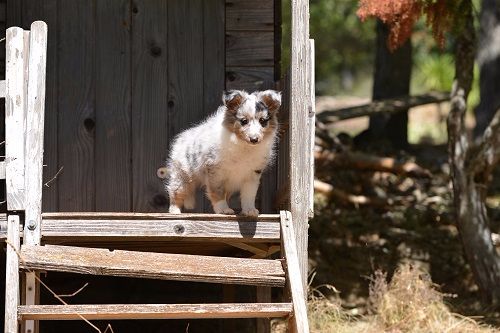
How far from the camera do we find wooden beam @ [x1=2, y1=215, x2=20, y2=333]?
5.39 metres

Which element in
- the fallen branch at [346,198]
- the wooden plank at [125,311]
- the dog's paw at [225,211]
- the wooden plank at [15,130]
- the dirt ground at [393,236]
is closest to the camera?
the wooden plank at [125,311]

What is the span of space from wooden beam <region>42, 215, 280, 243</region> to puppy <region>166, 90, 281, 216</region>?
0.48 ft

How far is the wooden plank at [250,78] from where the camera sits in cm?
762

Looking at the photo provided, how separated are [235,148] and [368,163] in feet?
16.1

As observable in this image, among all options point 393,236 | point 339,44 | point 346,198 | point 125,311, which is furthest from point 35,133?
point 339,44

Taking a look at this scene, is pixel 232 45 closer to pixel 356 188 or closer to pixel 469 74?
pixel 469 74

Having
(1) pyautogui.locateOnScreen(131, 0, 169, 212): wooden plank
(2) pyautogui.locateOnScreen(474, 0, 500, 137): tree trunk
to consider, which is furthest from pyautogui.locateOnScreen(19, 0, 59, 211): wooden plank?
(2) pyautogui.locateOnScreen(474, 0, 500, 137): tree trunk

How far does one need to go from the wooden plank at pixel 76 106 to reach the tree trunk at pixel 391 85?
17.7 feet

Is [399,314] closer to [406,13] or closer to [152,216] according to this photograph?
[406,13]

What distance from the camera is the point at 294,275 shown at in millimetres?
5750

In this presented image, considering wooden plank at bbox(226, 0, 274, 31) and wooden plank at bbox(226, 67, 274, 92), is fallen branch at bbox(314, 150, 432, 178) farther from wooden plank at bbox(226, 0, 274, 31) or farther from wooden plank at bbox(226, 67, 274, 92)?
wooden plank at bbox(226, 0, 274, 31)

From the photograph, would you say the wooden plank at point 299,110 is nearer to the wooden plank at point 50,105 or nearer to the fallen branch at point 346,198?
the wooden plank at point 50,105

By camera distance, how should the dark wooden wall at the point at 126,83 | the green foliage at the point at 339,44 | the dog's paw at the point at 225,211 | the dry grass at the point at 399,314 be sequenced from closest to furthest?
the dog's paw at the point at 225,211
the dark wooden wall at the point at 126,83
the dry grass at the point at 399,314
the green foliage at the point at 339,44

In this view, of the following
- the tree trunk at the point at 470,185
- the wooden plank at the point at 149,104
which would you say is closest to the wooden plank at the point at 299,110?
the wooden plank at the point at 149,104
